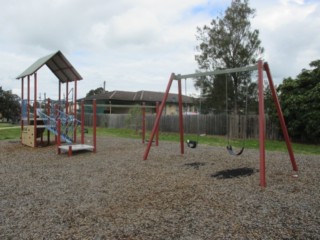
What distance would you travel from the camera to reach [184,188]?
17.2ft

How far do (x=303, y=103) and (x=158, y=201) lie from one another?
11.1 m

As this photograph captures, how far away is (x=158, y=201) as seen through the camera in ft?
14.7

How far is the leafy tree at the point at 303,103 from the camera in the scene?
42.7 feet

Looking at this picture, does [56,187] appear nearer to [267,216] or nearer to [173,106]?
[267,216]

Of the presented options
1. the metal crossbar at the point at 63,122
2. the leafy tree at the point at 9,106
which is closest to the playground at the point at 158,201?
the metal crossbar at the point at 63,122

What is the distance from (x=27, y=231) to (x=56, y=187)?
6.92 feet

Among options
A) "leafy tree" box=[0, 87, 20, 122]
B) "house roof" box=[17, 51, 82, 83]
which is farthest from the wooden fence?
"leafy tree" box=[0, 87, 20, 122]

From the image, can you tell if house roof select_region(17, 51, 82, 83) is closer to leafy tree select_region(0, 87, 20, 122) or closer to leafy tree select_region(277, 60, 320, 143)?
leafy tree select_region(277, 60, 320, 143)

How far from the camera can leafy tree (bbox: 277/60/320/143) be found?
42.7 ft

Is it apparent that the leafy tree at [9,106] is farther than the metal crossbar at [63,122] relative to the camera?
Yes

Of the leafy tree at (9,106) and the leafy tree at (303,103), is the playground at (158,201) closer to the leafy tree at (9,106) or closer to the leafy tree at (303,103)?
the leafy tree at (303,103)

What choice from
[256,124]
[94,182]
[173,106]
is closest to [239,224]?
[94,182]

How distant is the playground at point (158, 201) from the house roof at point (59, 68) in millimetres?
5297

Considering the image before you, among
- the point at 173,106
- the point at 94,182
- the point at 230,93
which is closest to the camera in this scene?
the point at 94,182
